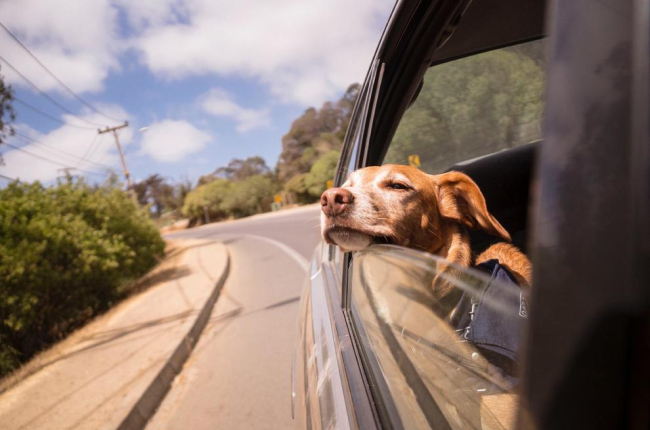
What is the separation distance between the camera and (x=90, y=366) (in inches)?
187

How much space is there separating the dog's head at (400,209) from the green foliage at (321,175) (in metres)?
33.9

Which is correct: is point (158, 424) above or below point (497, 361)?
below

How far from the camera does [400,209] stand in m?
1.82

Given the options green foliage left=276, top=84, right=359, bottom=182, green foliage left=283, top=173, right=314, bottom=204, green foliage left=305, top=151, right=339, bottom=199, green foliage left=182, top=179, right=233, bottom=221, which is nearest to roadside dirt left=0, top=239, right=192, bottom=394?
green foliage left=305, top=151, right=339, bottom=199

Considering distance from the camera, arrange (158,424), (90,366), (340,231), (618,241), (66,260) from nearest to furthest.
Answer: (618,241) < (340,231) < (158,424) < (90,366) < (66,260)

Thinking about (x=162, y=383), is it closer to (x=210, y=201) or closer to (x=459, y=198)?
(x=459, y=198)

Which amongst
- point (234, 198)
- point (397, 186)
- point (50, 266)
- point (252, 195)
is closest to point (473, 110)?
point (397, 186)

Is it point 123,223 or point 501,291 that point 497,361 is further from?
point 123,223

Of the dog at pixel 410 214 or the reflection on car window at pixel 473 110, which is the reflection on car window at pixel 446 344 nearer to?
the dog at pixel 410 214

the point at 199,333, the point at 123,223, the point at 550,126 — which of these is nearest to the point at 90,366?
the point at 199,333

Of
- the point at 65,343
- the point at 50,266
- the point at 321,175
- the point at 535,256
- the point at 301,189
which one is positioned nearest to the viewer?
the point at 535,256

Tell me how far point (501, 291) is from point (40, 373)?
609 centimetres

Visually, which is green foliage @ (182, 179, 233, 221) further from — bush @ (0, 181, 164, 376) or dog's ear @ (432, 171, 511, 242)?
dog's ear @ (432, 171, 511, 242)

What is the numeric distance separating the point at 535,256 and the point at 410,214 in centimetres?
142
